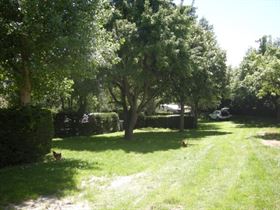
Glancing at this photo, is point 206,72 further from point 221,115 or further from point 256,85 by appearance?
point 221,115

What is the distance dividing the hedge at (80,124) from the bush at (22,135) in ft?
45.3

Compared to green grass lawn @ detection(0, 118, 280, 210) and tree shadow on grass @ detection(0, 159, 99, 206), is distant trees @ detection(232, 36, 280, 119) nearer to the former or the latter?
green grass lawn @ detection(0, 118, 280, 210)

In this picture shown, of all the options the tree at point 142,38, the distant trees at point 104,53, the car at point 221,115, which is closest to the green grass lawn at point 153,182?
the distant trees at point 104,53

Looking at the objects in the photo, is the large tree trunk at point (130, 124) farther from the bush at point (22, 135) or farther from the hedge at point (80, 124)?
the bush at point (22, 135)

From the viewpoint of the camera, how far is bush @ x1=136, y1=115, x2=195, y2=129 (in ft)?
127

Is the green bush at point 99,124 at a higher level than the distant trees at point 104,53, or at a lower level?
lower

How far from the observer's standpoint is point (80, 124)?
1118 inches

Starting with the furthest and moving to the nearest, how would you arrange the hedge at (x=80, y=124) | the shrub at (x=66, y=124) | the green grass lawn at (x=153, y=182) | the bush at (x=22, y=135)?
the hedge at (x=80, y=124) → the shrub at (x=66, y=124) → the bush at (x=22, y=135) → the green grass lawn at (x=153, y=182)

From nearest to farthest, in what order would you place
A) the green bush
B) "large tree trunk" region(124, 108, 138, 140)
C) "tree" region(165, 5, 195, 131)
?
1. "tree" region(165, 5, 195, 131)
2. "large tree trunk" region(124, 108, 138, 140)
3. the green bush

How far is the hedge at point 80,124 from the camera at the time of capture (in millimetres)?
27266

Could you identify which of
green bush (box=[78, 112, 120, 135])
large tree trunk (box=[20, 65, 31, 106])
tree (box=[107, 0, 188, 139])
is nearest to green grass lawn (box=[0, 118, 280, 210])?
large tree trunk (box=[20, 65, 31, 106])

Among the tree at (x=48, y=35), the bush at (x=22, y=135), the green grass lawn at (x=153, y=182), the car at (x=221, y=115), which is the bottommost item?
the green grass lawn at (x=153, y=182)

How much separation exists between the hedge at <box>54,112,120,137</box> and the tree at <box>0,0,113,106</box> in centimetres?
1415

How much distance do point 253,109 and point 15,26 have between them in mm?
45589
